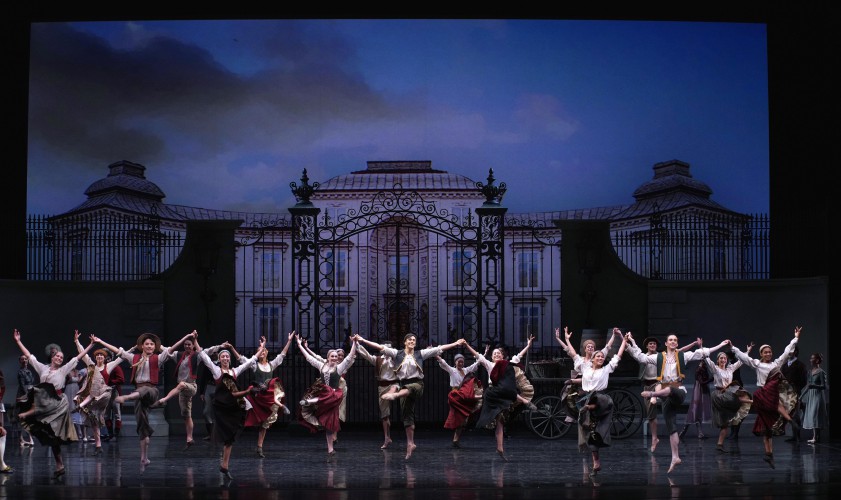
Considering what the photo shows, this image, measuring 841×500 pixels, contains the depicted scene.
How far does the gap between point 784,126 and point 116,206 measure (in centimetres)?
1316

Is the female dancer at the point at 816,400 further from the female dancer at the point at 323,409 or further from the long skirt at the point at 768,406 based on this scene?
the female dancer at the point at 323,409

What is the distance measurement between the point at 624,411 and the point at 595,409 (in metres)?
4.94

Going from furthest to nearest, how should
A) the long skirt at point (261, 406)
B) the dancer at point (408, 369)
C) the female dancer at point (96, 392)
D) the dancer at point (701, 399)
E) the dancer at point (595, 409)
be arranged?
the dancer at point (701, 399)
the female dancer at point (96, 392)
the dancer at point (408, 369)
the long skirt at point (261, 406)
the dancer at point (595, 409)

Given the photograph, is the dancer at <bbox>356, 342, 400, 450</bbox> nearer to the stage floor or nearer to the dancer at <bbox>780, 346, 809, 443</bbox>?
the stage floor

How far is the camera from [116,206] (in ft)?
75.6

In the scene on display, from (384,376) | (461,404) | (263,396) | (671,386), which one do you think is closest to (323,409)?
(263,396)

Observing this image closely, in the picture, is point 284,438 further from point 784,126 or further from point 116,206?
point 784,126

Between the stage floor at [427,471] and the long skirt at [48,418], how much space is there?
0.47m

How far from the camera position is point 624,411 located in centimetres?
1770

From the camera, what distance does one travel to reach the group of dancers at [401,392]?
13008 millimetres

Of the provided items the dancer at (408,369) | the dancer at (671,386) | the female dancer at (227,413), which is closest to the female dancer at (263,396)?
the female dancer at (227,413)

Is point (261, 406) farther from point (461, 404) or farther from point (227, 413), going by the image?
point (461, 404)

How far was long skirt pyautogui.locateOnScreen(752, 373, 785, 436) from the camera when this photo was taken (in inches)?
542

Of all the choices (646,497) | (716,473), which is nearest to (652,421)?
(716,473)
